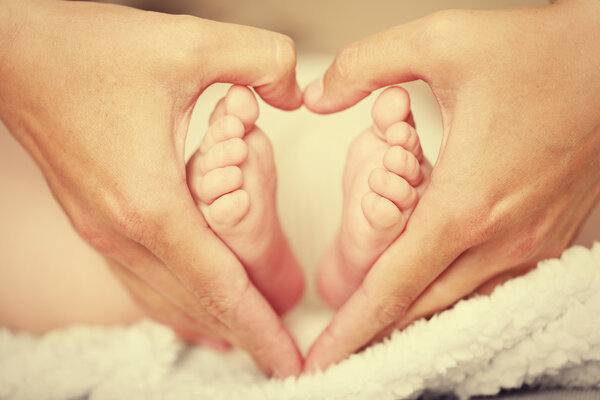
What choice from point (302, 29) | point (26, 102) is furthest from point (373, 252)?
point (302, 29)

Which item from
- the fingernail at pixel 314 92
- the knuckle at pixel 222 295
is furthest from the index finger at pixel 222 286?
the fingernail at pixel 314 92

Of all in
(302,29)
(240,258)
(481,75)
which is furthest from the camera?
(302,29)

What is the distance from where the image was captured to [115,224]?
0.60 metres

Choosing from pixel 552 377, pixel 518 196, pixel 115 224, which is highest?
pixel 518 196

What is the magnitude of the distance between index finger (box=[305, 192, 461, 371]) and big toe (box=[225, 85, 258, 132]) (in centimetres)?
23

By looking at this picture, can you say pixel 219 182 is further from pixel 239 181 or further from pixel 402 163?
pixel 402 163

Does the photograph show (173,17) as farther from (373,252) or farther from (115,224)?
(373,252)

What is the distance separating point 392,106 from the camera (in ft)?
2.00

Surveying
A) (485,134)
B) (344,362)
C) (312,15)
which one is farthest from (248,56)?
(312,15)

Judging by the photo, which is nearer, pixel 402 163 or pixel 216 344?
pixel 402 163

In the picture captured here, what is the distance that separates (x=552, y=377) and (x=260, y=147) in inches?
19.5

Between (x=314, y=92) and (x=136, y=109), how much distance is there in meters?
0.24

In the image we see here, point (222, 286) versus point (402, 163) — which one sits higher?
point (402, 163)

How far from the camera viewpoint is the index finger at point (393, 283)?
590 mm
